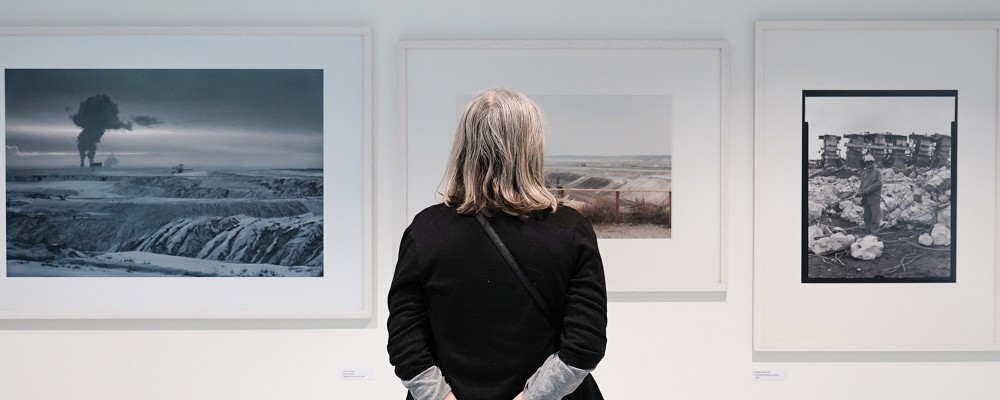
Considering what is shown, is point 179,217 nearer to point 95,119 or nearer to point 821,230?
point 95,119

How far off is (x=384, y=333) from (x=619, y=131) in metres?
0.99

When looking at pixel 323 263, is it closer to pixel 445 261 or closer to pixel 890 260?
pixel 445 261

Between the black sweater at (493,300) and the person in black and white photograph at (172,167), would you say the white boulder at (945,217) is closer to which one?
the black sweater at (493,300)

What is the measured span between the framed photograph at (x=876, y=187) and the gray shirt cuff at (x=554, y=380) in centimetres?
128

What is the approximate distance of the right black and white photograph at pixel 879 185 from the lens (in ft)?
7.55

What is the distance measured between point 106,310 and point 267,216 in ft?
1.95

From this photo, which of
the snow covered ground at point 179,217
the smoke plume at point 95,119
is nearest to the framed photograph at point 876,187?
the snow covered ground at point 179,217

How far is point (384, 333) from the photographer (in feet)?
7.66

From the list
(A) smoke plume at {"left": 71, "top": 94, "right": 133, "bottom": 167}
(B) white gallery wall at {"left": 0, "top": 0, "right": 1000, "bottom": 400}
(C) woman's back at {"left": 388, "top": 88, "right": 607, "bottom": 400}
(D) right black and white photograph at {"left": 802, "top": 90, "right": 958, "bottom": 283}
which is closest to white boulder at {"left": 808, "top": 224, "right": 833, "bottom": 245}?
(D) right black and white photograph at {"left": 802, "top": 90, "right": 958, "bottom": 283}

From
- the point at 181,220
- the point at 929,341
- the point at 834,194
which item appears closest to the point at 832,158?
the point at 834,194

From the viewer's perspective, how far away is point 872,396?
7.75ft


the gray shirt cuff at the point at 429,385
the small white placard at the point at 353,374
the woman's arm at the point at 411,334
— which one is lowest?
the small white placard at the point at 353,374

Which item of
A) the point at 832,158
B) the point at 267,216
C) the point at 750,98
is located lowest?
the point at 267,216

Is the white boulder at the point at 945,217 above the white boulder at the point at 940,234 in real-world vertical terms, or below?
above
